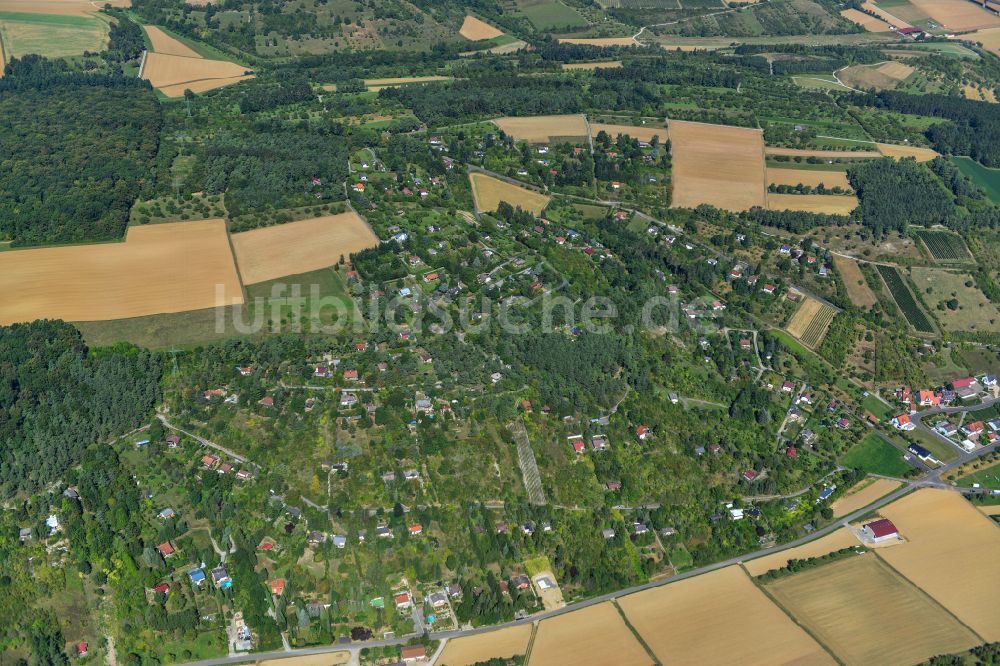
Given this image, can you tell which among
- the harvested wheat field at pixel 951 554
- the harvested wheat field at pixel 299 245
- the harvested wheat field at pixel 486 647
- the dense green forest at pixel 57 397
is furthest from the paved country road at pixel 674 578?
the harvested wheat field at pixel 299 245

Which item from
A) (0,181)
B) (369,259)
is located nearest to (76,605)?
(369,259)

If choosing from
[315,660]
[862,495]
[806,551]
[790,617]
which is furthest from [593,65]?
[315,660]

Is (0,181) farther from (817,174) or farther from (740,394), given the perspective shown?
(817,174)

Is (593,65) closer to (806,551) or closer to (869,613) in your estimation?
(806,551)

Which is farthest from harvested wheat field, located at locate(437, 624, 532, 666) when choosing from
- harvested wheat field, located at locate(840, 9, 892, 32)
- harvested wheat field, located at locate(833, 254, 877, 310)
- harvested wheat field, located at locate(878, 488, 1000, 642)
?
harvested wheat field, located at locate(840, 9, 892, 32)

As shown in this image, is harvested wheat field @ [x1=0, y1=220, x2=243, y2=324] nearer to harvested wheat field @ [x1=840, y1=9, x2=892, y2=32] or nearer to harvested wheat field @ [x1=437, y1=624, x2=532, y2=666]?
harvested wheat field @ [x1=437, y1=624, x2=532, y2=666]

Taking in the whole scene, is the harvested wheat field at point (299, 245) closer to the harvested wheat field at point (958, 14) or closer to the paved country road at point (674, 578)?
the paved country road at point (674, 578)
